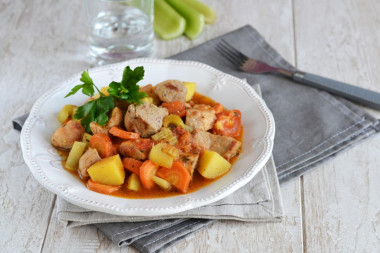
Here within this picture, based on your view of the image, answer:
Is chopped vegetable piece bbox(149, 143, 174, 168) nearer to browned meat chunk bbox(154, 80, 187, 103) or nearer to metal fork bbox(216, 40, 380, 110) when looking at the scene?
browned meat chunk bbox(154, 80, 187, 103)

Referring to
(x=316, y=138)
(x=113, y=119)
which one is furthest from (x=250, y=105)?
(x=113, y=119)

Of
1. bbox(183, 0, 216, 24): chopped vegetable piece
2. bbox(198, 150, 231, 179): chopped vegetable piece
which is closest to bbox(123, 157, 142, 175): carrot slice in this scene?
bbox(198, 150, 231, 179): chopped vegetable piece

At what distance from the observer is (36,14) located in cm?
492

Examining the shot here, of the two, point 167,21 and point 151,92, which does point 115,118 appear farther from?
point 167,21

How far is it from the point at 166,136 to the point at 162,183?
31 centimetres

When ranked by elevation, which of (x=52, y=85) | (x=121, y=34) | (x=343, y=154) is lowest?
(x=52, y=85)

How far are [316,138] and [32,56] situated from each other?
2.42 metres

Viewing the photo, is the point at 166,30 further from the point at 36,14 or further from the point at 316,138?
the point at 316,138

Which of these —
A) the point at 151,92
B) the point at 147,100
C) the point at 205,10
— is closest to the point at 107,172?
the point at 147,100

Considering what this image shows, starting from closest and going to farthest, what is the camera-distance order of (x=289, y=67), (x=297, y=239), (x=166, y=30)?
(x=297, y=239) → (x=289, y=67) → (x=166, y=30)

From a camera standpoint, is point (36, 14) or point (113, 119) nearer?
point (113, 119)

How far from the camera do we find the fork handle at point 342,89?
12.7 ft

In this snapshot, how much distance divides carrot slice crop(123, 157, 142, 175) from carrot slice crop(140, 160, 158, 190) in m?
0.05

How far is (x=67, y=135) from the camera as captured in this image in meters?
3.14
